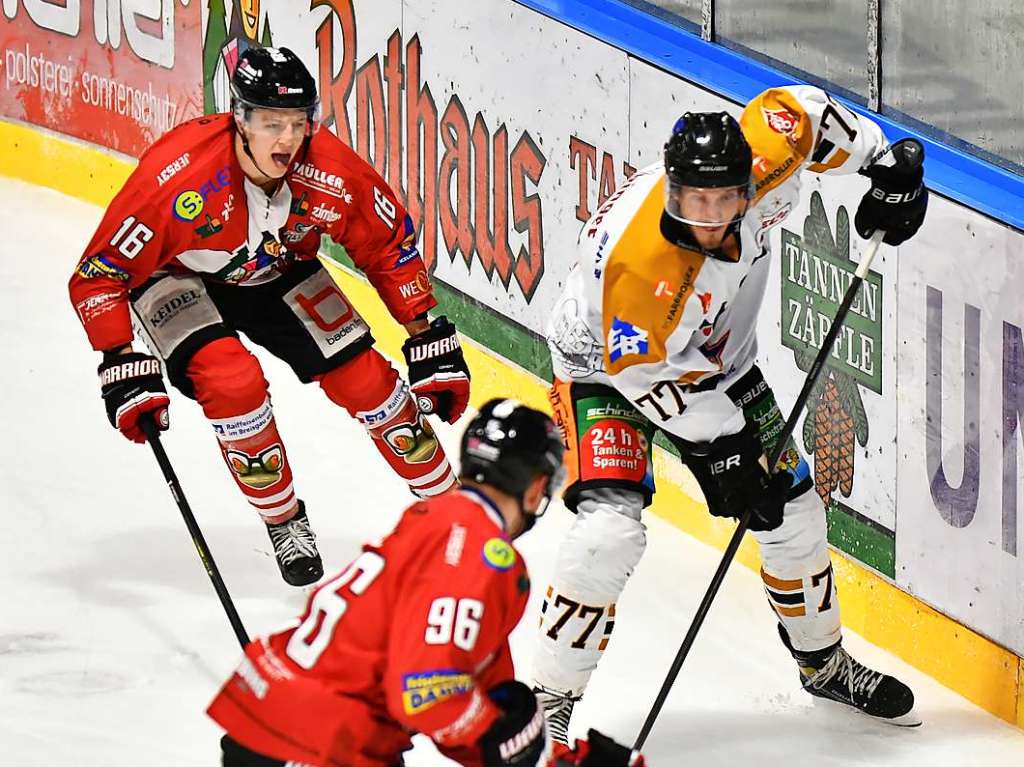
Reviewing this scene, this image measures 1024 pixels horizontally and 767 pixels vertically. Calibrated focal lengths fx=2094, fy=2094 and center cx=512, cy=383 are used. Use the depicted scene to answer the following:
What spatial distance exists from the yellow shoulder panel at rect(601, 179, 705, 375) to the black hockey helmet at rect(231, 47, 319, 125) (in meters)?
0.95

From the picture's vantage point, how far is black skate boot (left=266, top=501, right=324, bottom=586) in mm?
4984

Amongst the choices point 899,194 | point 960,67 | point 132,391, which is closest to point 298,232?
point 132,391

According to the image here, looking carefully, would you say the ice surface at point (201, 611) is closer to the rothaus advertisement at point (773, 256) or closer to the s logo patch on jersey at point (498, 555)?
the rothaus advertisement at point (773, 256)

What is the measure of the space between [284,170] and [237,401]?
0.53m

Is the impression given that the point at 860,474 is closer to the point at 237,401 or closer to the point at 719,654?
the point at 719,654

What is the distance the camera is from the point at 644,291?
387cm

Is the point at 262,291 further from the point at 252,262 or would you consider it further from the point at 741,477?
the point at 741,477

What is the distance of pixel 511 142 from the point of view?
591 centimetres

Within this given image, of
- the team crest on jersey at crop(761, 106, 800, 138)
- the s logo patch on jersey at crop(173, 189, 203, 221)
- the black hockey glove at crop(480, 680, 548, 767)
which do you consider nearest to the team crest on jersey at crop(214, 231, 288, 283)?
the s logo patch on jersey at crop(173, 189, 203, 221)

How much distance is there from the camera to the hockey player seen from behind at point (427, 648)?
113 inches

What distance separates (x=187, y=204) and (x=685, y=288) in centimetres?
128

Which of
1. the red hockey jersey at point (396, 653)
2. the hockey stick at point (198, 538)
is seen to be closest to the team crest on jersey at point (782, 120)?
the red hockey jersey at point (396, 653)

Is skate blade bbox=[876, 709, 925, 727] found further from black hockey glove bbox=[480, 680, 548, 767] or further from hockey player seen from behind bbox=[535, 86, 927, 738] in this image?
black hockey glove bbox=[480, 680, 548, 767]

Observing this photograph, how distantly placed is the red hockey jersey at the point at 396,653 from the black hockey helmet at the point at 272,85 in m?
1.69
